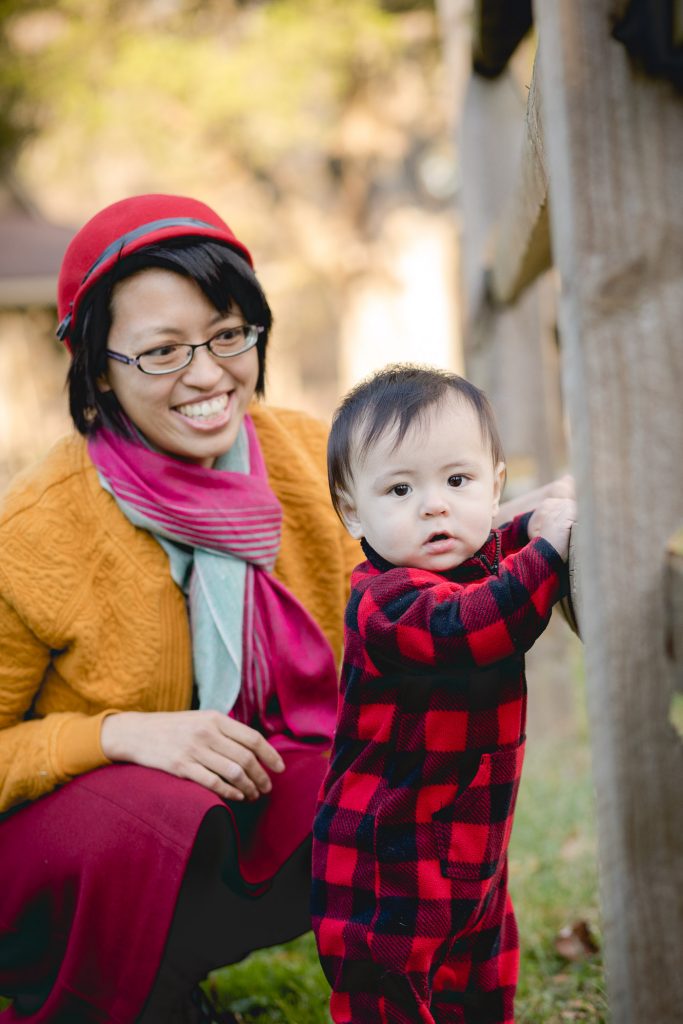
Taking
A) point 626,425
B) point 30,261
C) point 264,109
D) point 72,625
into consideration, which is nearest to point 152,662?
point 72,625

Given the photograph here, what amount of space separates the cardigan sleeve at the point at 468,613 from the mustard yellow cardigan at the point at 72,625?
0.72 metres

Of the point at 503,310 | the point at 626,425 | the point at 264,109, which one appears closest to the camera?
the point at 626,425

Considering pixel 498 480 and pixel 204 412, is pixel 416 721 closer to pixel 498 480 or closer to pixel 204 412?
pixel 498 480

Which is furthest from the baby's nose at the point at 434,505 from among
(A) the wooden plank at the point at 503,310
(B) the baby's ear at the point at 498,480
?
(A) the wooden plank at the point at 503,310

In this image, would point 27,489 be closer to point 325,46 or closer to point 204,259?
point 204,259

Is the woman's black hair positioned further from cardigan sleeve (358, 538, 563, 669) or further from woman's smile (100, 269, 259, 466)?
cardigan sleeve (358, 538, 563, 669)

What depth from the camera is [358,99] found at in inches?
498

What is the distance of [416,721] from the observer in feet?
4.85

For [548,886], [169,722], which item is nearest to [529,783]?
[548,886]

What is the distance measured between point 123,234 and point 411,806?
Answer: 3.78 feet

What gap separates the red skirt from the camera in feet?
5.82

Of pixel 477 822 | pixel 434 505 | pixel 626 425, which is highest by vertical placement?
pixel 434 505

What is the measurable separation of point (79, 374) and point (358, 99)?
11473 millimetres

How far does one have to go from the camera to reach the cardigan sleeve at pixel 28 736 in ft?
6.29
